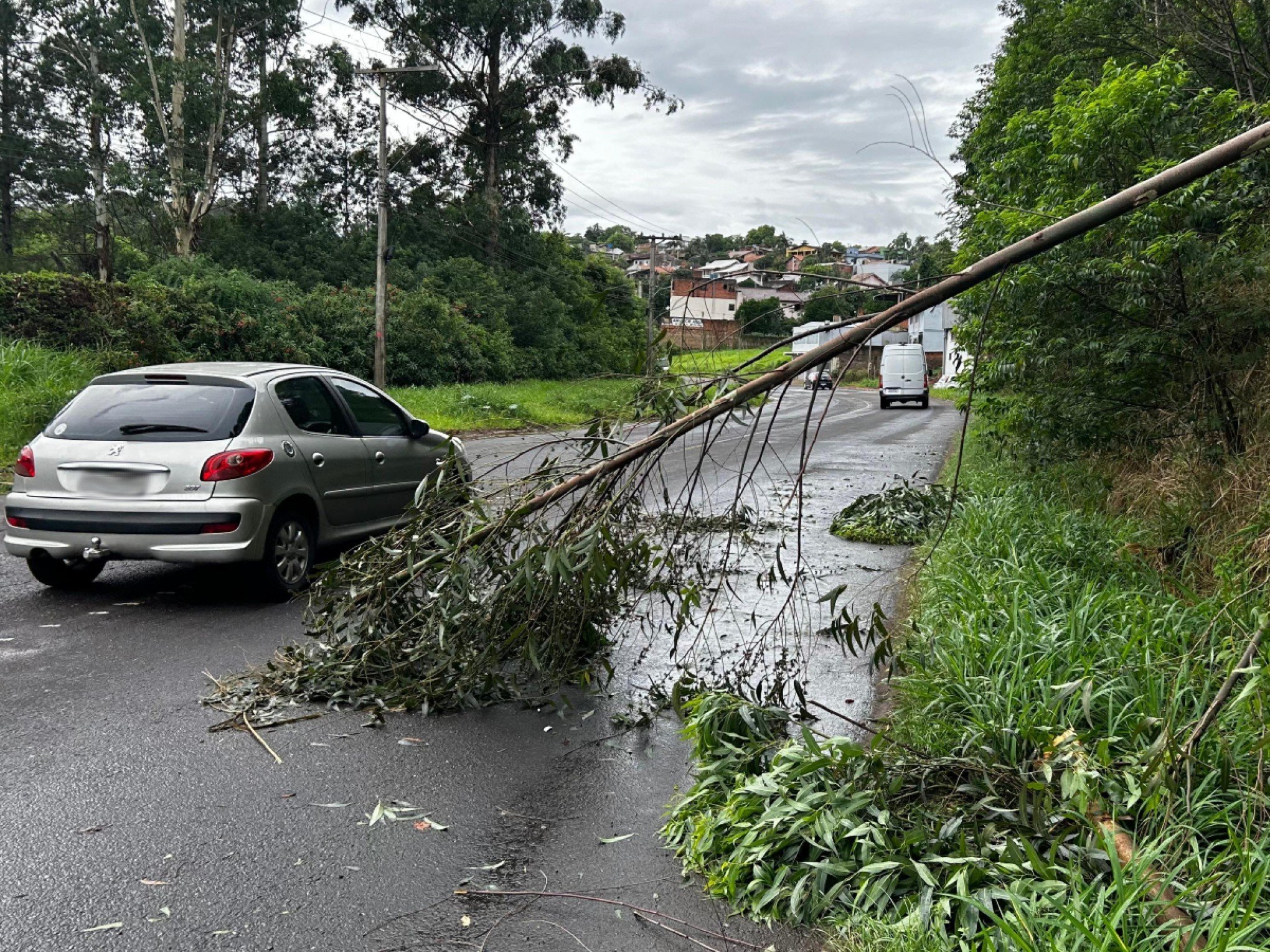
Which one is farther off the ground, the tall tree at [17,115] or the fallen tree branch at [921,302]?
the tall tree at [17,115]

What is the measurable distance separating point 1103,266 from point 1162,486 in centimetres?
163

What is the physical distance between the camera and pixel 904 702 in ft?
15.5

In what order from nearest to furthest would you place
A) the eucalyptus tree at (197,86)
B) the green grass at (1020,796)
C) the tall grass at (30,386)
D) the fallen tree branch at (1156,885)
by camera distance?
the fallen tree branch at (1156,885)
the green grass at (1020,796)
the tall grass at (30,386)
the eucalyptus tree at (197,86)

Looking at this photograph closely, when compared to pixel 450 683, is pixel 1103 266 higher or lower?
higher

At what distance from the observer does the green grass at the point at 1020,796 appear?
2666 millimetres

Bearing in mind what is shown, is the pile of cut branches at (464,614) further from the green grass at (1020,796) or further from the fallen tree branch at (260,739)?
the green grass at (1020,796)

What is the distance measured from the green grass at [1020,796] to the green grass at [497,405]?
16.2 meters

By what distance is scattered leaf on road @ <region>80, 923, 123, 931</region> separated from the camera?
2.84 m

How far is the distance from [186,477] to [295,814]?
3.39 meters

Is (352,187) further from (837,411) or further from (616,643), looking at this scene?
(616,643)

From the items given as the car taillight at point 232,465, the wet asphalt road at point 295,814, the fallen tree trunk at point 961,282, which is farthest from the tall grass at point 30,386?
the fallen tree trunk at point 961,282

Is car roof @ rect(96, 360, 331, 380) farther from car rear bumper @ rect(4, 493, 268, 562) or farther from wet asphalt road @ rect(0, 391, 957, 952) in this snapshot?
wet asphalt road @ rect(0, 391, 957, 952)

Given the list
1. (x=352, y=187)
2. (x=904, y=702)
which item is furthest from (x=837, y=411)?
(x=904, y=702)

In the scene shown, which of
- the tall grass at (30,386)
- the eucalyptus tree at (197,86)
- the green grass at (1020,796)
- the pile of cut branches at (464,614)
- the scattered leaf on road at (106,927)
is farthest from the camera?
the eucalyptus tree at (197,86)
